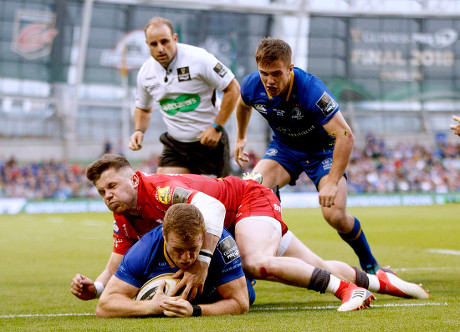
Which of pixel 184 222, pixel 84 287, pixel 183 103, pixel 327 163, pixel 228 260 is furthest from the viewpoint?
pixel 183 103

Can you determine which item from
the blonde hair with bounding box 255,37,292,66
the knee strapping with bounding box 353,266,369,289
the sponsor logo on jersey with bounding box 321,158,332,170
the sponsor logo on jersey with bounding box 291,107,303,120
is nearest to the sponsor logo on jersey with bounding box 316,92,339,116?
the sponsor logo on jersey with bounding box 291,107,303,120

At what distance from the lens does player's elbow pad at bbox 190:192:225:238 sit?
464 cm

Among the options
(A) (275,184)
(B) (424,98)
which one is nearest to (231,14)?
(B) (424,98)

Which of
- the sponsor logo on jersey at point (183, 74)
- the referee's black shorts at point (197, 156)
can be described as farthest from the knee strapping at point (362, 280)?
the sponsor logo on jersey at point (183, 74)

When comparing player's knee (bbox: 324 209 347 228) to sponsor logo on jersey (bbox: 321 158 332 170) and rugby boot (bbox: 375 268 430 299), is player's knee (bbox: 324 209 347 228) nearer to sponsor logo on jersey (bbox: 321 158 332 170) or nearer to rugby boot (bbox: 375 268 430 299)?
sponsor logo on jersey (bbox: 321 158 332 170)

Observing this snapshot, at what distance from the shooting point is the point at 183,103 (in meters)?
7.59

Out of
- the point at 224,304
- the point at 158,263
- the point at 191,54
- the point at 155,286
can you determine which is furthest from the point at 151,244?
the point at 191,54

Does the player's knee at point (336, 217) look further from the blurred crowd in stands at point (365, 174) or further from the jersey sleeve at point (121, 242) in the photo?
the blurred crowd in stands at point (365, 174)

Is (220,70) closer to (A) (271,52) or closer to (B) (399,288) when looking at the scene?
(A) (271,52)

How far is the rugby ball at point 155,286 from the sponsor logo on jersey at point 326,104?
2.09 meters

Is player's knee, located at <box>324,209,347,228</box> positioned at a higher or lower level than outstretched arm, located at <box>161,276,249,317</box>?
higher

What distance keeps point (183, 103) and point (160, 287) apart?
127 inches

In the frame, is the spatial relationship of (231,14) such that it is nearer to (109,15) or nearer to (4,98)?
(109,15)

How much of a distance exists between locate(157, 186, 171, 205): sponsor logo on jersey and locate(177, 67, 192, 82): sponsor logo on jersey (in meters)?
2.65
